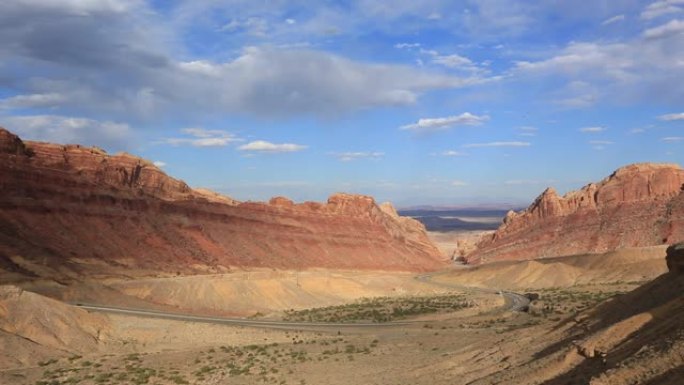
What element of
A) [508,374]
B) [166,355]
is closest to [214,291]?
[166,355]

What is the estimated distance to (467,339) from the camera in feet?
102

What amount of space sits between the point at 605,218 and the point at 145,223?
8515 centimetres

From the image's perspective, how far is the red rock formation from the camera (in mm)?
65625

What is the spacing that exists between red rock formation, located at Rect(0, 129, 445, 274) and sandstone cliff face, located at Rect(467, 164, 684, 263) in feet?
90.5

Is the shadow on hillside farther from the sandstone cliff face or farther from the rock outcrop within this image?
the sandstone cliff face

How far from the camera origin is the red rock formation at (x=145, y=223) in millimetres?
65625

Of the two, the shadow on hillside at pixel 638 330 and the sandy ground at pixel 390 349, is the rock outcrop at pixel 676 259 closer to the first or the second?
the shadow on hillside at pixel 638 330

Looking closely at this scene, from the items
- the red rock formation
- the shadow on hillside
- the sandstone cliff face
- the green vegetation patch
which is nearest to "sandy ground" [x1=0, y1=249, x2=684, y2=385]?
the shadow on hillside

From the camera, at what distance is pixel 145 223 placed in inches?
3088

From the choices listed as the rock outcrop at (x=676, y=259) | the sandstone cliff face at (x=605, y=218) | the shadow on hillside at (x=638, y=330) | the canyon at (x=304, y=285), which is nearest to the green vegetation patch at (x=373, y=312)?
the canyon at (x=304, y=285)

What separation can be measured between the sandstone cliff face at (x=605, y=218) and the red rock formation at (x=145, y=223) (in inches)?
1086

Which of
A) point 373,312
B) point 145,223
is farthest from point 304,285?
point 145,223

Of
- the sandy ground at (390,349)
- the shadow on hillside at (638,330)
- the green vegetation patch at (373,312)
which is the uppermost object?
the shadow on hillside at (638,330)

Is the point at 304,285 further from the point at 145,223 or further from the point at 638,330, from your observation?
the point at 638,330
